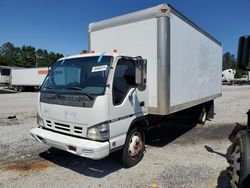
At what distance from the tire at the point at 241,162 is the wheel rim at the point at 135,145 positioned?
80.0 inches

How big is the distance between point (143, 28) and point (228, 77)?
6095 cm

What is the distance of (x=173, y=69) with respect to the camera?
5570mm

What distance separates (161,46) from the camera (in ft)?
16.8

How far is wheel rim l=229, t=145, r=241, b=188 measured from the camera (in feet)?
10.7

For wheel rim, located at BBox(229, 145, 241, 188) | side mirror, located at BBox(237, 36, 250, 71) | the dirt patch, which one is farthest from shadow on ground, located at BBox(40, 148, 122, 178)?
side mirror, located at BBox(237, 36, 250, 71)

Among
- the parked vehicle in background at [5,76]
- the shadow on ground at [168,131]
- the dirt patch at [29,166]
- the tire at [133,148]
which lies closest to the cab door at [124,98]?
the tire at [133,148]

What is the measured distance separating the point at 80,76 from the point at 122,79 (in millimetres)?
830

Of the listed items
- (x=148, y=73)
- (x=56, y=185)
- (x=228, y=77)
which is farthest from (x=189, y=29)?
(x=228, y=77)

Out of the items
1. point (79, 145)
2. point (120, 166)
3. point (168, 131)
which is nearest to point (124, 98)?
point (79, 145)

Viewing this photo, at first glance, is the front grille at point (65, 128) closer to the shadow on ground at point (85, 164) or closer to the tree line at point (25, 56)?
the shadow on ground at point (85, 164)

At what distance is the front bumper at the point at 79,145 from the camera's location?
4.02 meters

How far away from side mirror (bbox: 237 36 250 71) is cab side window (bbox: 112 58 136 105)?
2143mm

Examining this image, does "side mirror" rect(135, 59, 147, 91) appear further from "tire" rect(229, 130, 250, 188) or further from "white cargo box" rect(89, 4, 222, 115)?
"tire" rect(229, 130, 250, 188)

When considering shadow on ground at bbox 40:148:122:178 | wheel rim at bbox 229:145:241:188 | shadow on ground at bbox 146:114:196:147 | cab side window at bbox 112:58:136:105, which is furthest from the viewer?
shadow on ground at bbox 146:114:196:147
